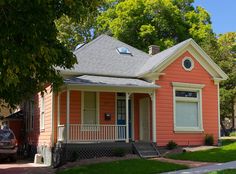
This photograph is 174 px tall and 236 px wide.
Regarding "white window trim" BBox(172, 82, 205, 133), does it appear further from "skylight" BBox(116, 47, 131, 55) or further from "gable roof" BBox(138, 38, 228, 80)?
"skylight" BBox(116, 47, 131, 55)

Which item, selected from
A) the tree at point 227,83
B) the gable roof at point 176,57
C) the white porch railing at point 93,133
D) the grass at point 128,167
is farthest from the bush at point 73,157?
the tree at point 227,83

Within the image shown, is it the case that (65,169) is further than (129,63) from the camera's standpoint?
No

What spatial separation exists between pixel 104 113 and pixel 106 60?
3.30m

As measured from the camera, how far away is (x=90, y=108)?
69.1 ft

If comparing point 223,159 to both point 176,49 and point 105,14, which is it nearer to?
point 176,49

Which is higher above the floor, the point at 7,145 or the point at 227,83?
the point at 227,83

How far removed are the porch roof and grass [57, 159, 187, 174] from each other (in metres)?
4.12

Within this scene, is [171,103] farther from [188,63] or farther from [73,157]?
[73,157]

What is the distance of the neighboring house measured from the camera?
66.3 feet

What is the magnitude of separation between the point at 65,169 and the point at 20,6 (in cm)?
786

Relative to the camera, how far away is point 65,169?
54.9 feet

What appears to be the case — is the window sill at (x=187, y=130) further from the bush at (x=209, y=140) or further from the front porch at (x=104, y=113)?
the front porch at (x=104, y=113)

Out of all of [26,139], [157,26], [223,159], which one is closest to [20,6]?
[223,159]

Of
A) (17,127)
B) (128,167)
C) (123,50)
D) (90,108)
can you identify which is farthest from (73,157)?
(17,127)
